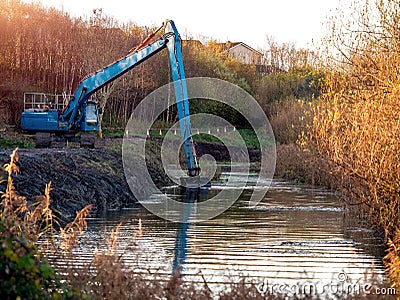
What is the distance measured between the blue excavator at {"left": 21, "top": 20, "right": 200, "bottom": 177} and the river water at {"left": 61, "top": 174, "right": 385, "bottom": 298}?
4754 mm

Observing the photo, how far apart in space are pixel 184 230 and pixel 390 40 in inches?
249

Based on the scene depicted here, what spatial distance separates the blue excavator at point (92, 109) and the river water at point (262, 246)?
475 centimetres

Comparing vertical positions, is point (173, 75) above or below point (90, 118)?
above

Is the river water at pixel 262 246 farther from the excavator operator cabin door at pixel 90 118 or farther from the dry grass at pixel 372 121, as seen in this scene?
the excavator operator cabin door at pixel 90 118

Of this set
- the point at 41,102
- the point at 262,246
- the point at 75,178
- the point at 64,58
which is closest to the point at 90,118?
the point at 75,178

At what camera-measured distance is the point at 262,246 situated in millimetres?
14602

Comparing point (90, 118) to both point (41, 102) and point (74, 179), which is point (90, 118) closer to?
point (74, 179)

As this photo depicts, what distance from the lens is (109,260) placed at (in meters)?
7.42

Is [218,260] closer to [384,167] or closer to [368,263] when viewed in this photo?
[368,263]

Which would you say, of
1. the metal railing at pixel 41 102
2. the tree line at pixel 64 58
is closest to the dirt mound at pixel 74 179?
the metal railing at pixel 41 102

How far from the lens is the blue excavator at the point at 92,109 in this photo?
25438 millimetres

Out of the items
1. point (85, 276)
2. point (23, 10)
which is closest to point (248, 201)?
point (85, 276)

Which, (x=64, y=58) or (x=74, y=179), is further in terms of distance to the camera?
(x=64, y=58)

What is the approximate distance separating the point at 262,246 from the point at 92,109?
15.9 metres
